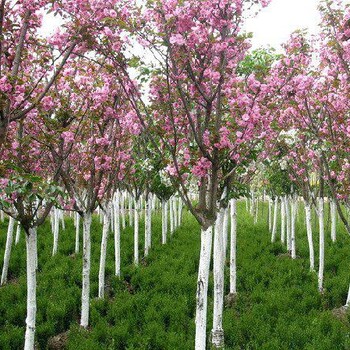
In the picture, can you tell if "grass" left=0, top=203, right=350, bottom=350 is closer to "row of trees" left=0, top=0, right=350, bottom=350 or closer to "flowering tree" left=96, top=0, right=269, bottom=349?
"row of trees" left=0, top=0, right=350, bottom=350

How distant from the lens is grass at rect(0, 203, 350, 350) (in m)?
6.46

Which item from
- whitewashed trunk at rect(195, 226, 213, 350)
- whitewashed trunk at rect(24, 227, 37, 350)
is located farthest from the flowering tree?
whitewashed trunk at rect(24, 227, 37, 350)

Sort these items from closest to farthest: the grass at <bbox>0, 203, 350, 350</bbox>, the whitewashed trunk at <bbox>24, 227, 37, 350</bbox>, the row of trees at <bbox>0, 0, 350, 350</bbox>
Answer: the row of trees at <bbox>0, 0, 350, 350</bbox> < the whitewashed trunk at <bbox>24, 227, 37, 350</bbox> < the grass at <bbox>0, 203, 350, 350</bbox>

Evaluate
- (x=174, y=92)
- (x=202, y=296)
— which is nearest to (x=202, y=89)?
(x=174, y=92)

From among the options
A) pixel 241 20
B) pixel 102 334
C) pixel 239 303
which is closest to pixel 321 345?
pixel 239 303

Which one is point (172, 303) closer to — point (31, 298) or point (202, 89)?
point (31, 298)

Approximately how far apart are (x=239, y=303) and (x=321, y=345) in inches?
98.5

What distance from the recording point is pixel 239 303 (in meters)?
8.32

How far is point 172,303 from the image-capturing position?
7762 mm

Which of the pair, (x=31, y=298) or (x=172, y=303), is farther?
(x=172, y=303)

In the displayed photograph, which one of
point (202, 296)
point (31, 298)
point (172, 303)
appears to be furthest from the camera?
Answer: point (172, 303)

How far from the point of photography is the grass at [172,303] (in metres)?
6.46

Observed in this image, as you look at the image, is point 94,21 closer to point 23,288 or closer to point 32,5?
point 32,5

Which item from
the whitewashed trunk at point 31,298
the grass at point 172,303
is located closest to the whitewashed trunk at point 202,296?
the grass at point 172,303
